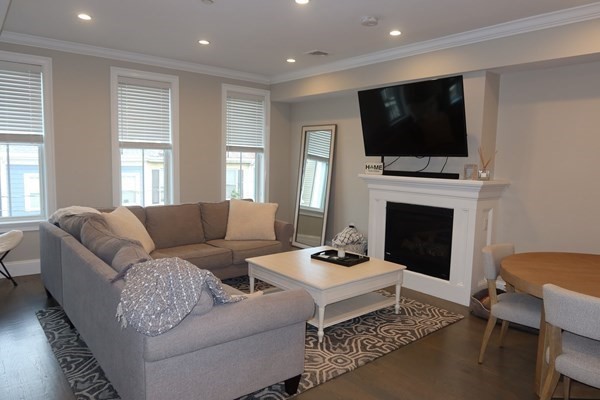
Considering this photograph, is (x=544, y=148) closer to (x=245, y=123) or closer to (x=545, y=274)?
(x=545, y=274)

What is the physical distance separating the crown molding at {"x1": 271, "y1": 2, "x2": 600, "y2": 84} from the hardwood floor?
104 inches

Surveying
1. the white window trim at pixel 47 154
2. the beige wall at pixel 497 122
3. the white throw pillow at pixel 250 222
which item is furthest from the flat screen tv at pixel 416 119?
the white window trim at pixel 47 154

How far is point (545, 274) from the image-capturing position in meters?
2.52

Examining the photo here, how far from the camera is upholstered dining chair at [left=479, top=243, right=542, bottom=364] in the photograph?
269 cm

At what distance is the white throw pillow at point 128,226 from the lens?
3.89 m

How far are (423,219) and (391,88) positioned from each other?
1491mm

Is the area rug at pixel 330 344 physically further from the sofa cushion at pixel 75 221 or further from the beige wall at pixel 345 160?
the beige wall at pixel 345 160

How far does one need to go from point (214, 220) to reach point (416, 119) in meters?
2.59

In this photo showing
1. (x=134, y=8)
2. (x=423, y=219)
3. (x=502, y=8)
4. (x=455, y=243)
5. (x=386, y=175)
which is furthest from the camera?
(x=386, y=175)

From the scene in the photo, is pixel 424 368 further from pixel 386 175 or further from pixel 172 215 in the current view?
pixel 172 215

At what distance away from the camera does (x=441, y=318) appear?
146 inches

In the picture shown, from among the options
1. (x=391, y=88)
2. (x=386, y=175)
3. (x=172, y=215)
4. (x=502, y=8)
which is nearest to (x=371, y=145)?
(x=386, y=175)

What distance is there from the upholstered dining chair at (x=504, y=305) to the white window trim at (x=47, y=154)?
15.2ft

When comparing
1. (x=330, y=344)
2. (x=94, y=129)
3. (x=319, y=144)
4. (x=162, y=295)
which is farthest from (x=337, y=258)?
(x=94, y=129)
